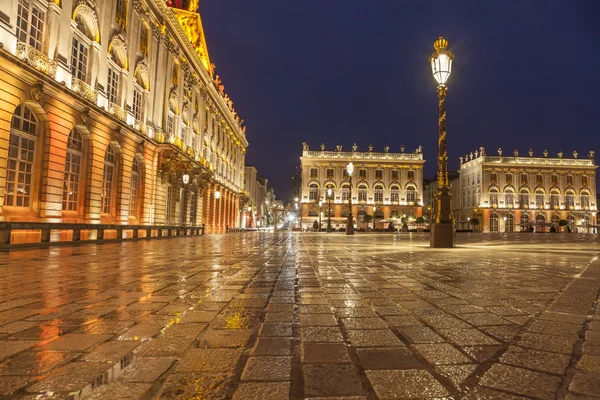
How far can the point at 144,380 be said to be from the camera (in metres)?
1.96

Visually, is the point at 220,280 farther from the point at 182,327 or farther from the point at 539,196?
the point at 539,196

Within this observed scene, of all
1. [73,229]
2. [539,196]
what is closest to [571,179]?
[539,196]

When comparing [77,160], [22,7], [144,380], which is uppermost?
[22,7]

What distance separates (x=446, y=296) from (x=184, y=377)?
328cm

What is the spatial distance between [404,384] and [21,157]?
17.1 m

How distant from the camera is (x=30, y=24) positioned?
14984 mm

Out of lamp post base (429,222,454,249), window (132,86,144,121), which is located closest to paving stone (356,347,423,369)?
lamp post base (429,222,454,249)

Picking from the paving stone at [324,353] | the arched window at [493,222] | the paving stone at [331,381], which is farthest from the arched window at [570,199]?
the paving stone at [331,381]

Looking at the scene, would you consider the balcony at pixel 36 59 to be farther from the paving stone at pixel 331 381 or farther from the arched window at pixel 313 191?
the arched window at pixel 313 191

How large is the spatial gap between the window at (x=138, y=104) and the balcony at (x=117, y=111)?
2.43m

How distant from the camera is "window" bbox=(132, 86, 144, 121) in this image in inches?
957

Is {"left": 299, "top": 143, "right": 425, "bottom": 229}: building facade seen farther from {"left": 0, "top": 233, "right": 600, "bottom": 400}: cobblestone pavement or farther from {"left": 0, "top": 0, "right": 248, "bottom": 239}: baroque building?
{"left": 0, "top": 233, "right": 600, "bottom": 400}: cobblestone pavement

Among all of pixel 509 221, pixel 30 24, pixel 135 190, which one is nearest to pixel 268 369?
pixel 30 24

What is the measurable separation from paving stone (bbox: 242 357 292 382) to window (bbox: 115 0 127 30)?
2408 cm
